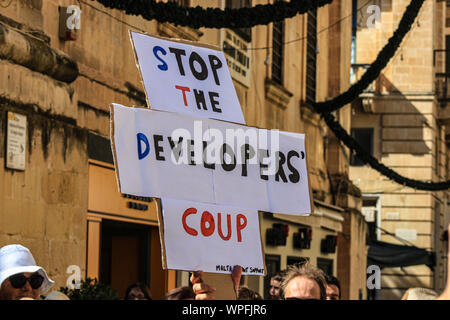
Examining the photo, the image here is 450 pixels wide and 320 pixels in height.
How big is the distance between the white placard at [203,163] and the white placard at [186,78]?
14 cm

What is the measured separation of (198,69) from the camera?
23.5 ft

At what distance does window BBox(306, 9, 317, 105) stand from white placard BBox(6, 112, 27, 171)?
533 inches

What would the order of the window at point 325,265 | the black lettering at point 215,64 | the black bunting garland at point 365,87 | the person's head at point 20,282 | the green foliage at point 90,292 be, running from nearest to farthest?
the person's head at point 20,282, the black lettering at point 215,64, the green foliage at point 90,292, the black bunting garland at point 365,87, the window at point 325,265

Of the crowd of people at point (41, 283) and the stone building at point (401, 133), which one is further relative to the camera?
the stone building at point (401, 133)

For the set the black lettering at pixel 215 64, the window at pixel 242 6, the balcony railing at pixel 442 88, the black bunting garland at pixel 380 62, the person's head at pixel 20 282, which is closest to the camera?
the person's head at pixel 20 282

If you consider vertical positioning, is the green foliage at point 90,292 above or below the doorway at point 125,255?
below

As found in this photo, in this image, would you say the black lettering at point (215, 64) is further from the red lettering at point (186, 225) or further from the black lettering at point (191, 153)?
the red lettering at point (186, 225)

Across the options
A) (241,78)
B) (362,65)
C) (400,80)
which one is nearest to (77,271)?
(241,78)

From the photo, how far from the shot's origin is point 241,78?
17.7 metres

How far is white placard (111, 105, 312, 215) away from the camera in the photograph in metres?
6.39

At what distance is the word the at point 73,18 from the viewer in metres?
10.9

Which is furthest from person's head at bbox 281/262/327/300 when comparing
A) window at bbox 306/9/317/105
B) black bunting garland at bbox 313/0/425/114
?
window at bbox 306/9/317/105

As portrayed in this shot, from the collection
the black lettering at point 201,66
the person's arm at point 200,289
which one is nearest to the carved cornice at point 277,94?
the black lettering at point 201,66
